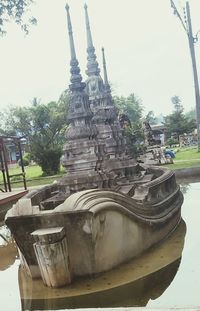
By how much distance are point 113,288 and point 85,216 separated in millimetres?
1037

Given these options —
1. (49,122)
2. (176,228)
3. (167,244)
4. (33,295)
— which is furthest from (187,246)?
(49,122)

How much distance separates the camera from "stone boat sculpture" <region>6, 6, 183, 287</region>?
524 centimetres

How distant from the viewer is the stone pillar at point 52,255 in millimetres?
5055

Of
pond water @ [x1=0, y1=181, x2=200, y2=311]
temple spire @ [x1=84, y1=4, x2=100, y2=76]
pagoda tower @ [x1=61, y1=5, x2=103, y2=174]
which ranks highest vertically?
temple spire @ [x1=84, y1=4, x2=100, y2=76]

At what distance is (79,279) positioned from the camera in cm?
548

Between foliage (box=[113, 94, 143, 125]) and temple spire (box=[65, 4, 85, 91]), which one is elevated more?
foliage (box=[113, 94, 143, 125])

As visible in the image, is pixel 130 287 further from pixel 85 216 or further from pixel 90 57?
pixel 90 57

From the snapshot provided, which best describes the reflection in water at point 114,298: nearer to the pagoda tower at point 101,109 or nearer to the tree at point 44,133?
the pagoda tower at point 101,109

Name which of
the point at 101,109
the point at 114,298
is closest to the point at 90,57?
the point at 101,109

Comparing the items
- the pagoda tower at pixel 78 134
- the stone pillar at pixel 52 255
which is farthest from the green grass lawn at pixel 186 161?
the stone pillar at pixel 52 255

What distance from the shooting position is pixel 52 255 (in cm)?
507

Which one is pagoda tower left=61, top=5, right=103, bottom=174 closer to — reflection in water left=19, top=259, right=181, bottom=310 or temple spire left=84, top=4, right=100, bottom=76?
temple spire left=84, top=4, right=100, bottom=76

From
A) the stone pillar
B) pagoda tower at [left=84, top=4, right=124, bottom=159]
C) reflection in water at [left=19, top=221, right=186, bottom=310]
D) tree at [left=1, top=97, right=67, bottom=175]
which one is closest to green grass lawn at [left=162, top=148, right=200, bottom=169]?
pagoda tower at [left=84, top=4, right=124, bottom=159]

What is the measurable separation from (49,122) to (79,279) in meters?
20.4
